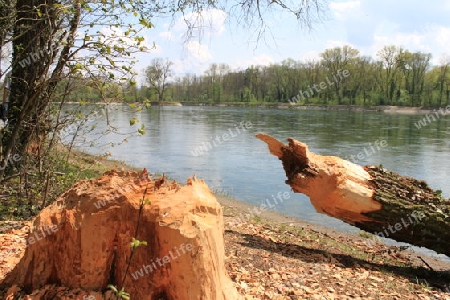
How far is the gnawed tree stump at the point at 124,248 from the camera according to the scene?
2.96 meters

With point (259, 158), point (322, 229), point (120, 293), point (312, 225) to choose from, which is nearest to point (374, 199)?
point (322, 229)

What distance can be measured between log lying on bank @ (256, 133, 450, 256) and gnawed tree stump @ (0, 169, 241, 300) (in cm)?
349

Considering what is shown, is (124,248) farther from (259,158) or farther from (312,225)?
(259,158)

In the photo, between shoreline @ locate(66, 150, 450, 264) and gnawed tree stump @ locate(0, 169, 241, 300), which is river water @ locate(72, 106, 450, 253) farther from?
gnawed tree stump @ locate(0, 169, 241, 300)

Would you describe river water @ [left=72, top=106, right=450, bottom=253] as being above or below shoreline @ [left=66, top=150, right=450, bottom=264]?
above

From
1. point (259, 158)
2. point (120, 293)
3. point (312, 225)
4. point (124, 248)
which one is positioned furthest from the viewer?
point (259, 158)

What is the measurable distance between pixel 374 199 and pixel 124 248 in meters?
4.37

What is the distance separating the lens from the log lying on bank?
6.06 metres

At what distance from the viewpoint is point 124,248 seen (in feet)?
10.2

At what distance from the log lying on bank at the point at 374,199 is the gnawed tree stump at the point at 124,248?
3.49 m

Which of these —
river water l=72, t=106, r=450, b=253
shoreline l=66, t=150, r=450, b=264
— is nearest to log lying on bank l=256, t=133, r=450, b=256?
shoreline l=66, t=150, r=450, b=264

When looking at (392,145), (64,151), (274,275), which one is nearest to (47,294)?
(274,275)

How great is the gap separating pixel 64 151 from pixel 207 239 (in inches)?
175

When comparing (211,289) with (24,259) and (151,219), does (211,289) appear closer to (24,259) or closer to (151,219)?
(151,219)
